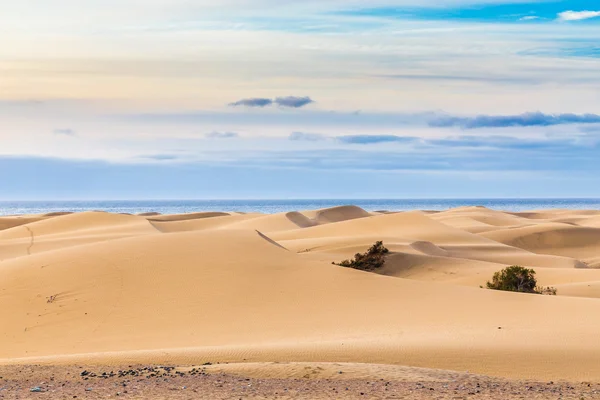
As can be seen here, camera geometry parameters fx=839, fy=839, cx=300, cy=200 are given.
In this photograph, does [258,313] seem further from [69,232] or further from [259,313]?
[69,232]

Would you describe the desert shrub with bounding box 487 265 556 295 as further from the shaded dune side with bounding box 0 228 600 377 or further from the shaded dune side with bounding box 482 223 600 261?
the shaded dune side with bounding box 482 223 600 261

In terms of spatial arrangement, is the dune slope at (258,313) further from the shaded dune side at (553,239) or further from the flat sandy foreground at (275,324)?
the shaded dune side at (553,239)

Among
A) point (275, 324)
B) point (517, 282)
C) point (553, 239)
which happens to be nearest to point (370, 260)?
point (517, 282)

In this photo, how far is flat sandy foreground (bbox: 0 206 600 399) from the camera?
→ 38.2 ft

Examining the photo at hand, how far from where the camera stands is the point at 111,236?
4534 cm

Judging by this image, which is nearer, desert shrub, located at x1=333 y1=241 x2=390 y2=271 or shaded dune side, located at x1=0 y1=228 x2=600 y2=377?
shaded dune side, located at x1=0 y1=228 x2=600 y2=377

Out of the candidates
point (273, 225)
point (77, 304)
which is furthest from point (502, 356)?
point (273, 225)

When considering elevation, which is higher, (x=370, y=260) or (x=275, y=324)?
(x=370, y=260)

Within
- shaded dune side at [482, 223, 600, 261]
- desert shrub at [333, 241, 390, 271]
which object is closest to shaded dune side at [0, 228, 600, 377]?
desert shrub at [333, 241, 390, 271]

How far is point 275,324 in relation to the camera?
1784 cm

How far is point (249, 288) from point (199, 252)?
12.1 feet

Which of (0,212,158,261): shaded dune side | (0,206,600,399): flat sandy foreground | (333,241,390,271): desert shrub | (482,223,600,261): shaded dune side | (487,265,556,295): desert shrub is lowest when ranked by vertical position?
(0,206,600,399): flat sandy foreground

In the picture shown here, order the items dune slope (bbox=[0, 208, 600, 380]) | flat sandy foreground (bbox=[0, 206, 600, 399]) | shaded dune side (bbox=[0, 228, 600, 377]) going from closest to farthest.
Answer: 1. flat sandy foreground (bbox=[0, 206, 600, 399])
2. dune slope (bbox=[0, 208, 600, 380])
3. shaded dune side (bbox=[0, 228, 600, 377])

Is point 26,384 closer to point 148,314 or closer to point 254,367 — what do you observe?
point 254,367
